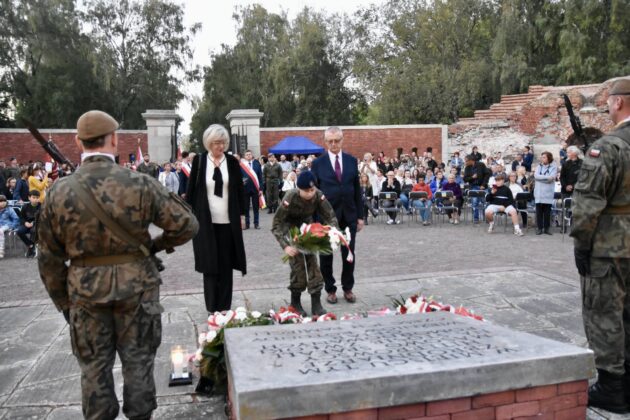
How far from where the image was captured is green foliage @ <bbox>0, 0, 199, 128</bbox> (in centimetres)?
3634

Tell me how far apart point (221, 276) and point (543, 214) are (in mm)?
9283

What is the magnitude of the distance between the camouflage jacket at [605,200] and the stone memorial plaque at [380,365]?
830 mm

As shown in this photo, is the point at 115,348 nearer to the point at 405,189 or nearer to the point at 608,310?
the point at 608,310

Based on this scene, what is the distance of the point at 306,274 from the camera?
19.3ft

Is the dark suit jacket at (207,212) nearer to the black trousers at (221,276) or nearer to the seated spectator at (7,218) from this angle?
the black trousers at (221,276)

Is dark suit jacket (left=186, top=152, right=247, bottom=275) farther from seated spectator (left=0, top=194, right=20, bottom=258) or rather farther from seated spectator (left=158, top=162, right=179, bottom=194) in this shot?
seated spectator (left=158, top=162, right=179, bottom=194)

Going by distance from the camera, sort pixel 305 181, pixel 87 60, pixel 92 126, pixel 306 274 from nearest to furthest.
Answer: pixel 92 126, pixel 305 181, pixel 306 274, pixel 87 60

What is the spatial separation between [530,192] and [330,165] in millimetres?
8559

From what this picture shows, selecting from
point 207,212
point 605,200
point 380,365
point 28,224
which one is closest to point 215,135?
point 207,212

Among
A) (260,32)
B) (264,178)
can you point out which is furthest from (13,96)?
(264,178)

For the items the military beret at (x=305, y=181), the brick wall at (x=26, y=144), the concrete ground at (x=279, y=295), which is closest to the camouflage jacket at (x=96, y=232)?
the concrete ground at (x=279, y=295)

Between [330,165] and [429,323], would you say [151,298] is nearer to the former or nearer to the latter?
[429,323]

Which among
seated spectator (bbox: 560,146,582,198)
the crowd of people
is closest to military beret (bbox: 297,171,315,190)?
the crowd of people

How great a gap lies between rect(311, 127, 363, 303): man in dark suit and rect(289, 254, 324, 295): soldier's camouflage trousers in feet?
2.09
